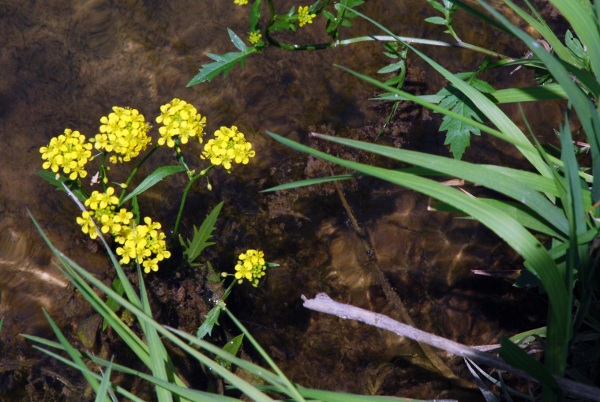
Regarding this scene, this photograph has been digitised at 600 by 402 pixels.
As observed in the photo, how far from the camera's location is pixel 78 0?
2.80 m

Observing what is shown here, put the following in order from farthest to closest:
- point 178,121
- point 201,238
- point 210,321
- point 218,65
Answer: point 201,238
point 210,321
point 218,65
point 178,121

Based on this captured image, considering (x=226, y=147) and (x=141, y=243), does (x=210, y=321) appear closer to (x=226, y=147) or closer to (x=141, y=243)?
(x=141, y=243)

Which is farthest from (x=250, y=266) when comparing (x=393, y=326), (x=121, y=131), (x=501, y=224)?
(x=501, y=224)

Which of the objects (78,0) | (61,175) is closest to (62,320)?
(61,175)

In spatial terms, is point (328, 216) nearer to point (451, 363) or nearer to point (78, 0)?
point (451, 363)

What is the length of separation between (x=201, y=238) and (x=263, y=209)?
0.40 metres

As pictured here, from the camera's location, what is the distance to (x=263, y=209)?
2.69m

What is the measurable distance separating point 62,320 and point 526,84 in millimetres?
2667

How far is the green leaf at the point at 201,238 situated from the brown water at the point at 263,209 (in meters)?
0.18

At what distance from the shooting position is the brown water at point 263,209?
2584 mm

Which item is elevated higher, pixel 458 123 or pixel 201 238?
pixel 458 123

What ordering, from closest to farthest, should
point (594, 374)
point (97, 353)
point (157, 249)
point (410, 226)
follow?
point (594, 374), point (157, 249), point (97, 353), point (410, 226)

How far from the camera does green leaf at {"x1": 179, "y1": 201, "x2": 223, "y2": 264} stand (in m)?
2.42

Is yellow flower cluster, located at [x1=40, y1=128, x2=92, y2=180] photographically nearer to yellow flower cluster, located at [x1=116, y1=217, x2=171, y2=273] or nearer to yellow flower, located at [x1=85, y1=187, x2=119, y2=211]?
yellow flower, located at [x1=85, y1=187, x2=119, y2=211]
